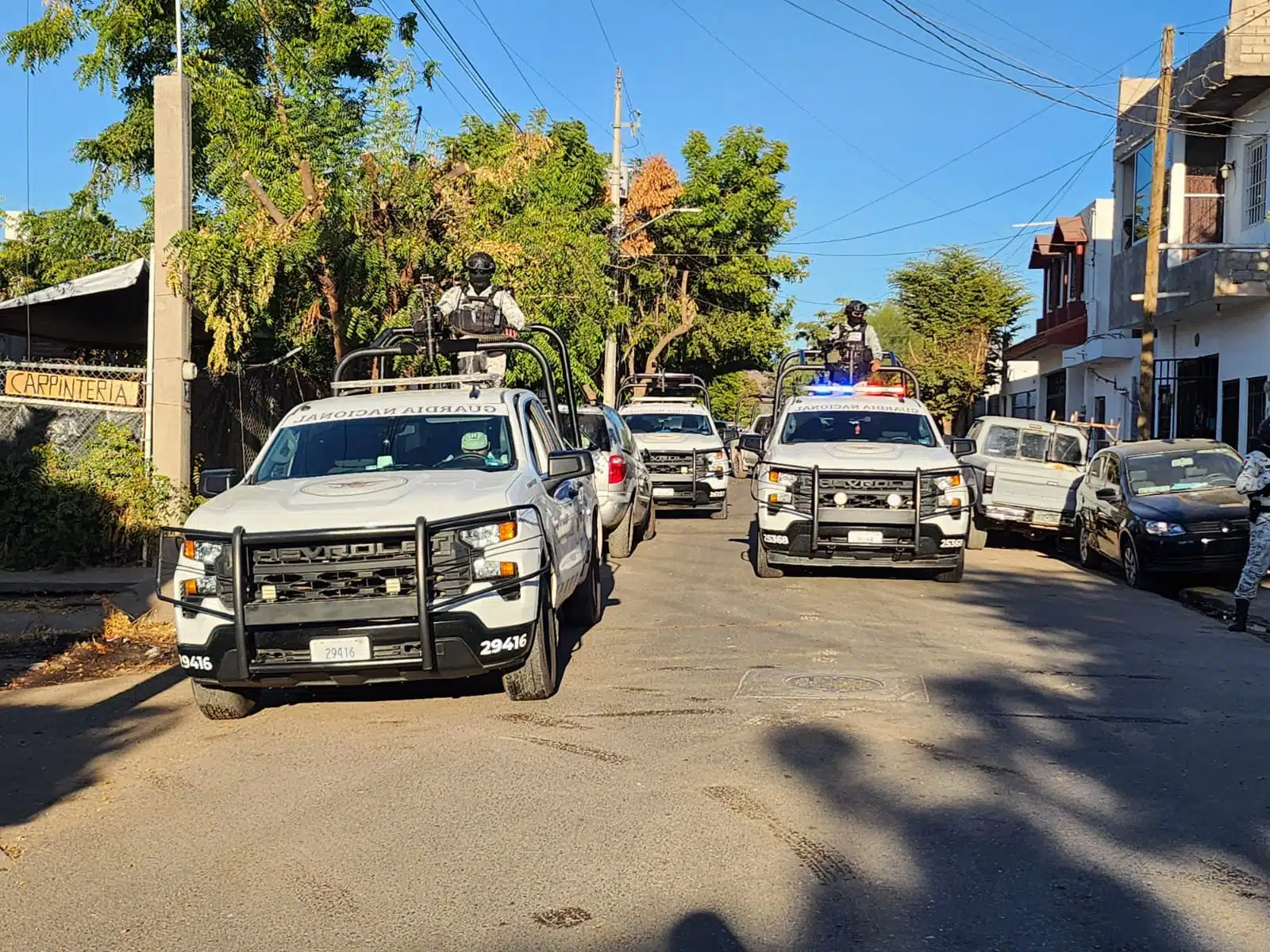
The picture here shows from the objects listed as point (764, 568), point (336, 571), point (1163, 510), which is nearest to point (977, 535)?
point (1163, 510)

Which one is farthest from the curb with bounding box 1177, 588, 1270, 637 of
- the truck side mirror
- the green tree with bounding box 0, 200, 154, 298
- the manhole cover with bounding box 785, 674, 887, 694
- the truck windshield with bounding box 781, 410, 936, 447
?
the green tree with bounding box 0, 200, 154, 298

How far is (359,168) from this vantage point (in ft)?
51.5

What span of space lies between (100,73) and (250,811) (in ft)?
64.6

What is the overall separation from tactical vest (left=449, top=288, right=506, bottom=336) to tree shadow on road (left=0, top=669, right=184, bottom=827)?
15.2 feet

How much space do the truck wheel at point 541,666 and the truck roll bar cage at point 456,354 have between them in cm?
257

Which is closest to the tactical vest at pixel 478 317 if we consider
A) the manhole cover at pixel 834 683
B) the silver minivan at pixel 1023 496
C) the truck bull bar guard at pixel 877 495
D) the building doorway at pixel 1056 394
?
the truck bull bar guard at pixel 877 495

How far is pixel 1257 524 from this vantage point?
10.6 meters

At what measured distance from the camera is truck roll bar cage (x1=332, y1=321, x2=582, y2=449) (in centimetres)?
989

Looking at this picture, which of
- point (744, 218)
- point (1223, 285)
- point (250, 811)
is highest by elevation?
point (744, 218)

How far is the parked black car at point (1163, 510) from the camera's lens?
1311 cm

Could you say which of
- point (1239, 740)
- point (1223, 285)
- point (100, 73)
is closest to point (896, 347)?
point (1223, 285)

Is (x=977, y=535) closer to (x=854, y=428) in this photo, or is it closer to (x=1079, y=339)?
(x=854, y=428)

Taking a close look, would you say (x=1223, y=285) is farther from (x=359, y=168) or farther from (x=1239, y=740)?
(x=1239, y=740)

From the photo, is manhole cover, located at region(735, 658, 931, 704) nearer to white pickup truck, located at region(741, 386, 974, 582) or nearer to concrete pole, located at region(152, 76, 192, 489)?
white pickup truck, located at region(741, 386, 974, 582)
